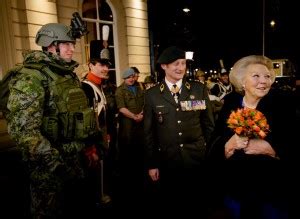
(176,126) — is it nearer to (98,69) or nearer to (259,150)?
(259,150)

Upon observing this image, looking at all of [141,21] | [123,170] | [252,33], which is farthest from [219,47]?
[123,170]

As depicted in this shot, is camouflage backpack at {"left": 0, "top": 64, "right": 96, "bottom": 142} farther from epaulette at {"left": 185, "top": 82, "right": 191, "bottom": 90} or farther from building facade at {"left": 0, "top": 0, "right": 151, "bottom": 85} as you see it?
building facade at {"left": 0, "top": 0, "right": 151, "bottom": 85}

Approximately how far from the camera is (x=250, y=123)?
7.39 ft

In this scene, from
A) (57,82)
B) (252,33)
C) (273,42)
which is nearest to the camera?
(57,82)

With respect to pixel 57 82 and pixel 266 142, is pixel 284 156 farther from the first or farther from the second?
pixel 57 82

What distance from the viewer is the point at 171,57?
3479mm

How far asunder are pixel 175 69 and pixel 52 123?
153cm

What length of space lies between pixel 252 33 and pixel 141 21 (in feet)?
112

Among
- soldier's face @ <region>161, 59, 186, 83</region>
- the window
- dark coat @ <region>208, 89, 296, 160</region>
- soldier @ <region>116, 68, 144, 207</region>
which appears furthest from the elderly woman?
the window

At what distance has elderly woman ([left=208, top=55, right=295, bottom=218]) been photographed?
7.75 ft

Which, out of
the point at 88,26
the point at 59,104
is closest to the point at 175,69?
the point at 59,104

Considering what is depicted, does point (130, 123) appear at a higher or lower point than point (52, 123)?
lower

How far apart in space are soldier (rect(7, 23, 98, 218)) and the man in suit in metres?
0.78

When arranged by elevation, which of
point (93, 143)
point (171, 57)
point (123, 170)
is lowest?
point (123, 170)
